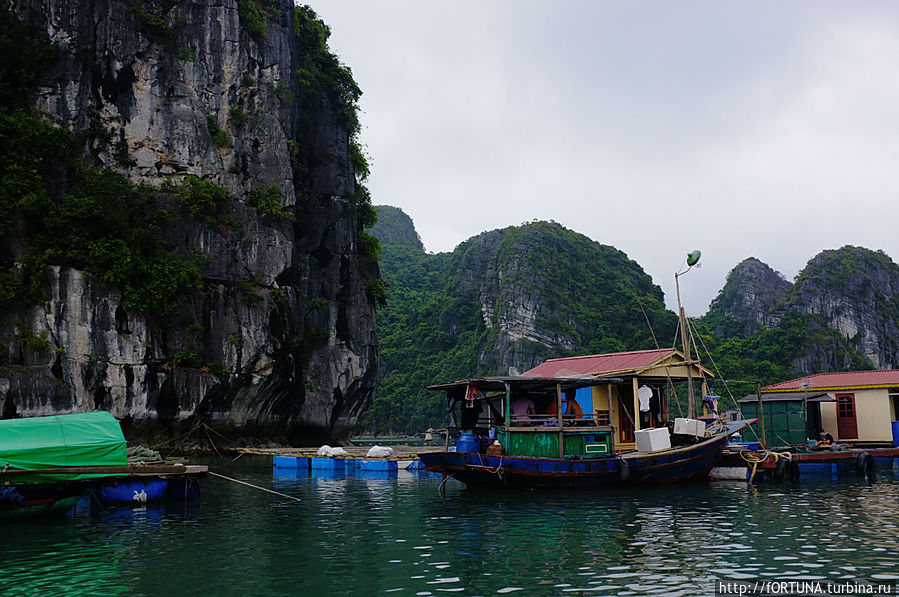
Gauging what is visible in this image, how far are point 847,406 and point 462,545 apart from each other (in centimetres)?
2424

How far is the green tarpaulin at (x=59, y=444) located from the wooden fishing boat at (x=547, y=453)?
24.4ft

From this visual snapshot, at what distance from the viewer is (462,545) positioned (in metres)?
10.3

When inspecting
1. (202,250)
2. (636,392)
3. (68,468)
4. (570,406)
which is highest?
(202,250)

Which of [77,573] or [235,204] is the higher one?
[235,204]

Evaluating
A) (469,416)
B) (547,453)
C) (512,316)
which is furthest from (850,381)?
(512,316)

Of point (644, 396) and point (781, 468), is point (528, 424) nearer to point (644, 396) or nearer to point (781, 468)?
point (644, 396)

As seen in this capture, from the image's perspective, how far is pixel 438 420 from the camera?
280 feet

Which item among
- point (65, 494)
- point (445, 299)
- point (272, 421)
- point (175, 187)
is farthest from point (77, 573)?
point (445, 299)

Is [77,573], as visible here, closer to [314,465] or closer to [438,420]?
[314,465]

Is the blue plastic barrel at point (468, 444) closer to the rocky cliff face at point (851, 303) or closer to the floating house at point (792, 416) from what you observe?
the floating house at point (792, 416)

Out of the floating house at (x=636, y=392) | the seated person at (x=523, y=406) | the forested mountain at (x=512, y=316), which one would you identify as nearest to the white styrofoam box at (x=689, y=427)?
the floating house at (x=636, y=392)

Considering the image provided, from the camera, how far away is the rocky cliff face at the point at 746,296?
87675 millimetres

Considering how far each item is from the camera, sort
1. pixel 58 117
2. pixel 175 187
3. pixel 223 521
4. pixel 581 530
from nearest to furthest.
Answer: pixel 581 530 → pixel 223 521 → pixel 58 117 → pixel 175 187

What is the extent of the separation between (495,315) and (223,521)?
76868 millimetres
